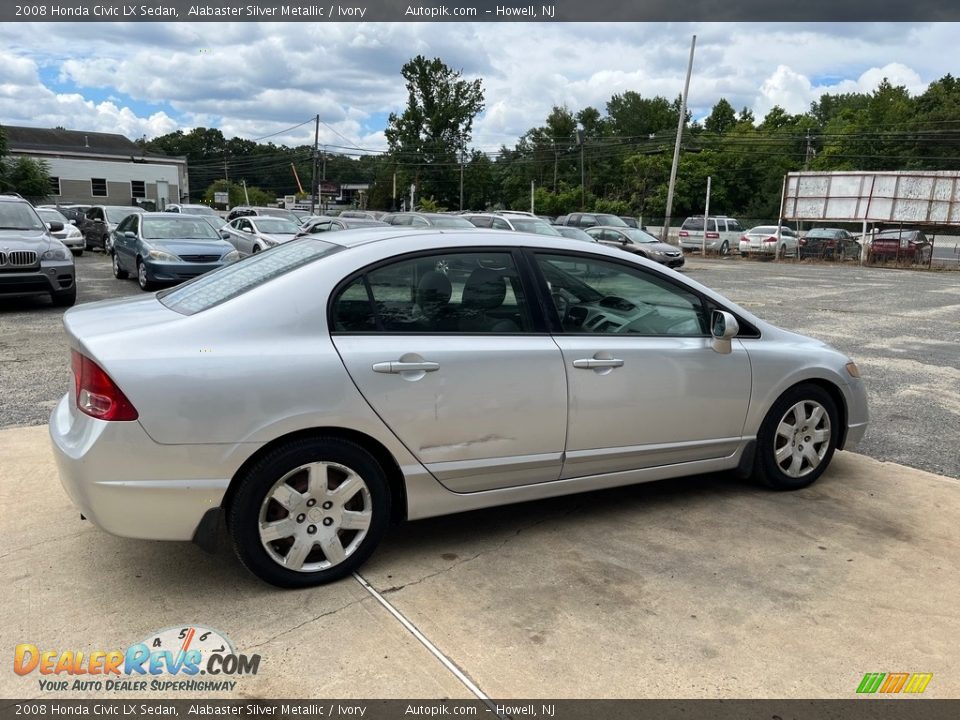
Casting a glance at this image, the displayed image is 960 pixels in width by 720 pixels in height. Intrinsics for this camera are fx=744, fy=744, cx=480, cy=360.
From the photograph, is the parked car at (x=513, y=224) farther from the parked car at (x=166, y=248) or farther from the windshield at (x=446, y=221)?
the parked car at (x=166, y=248)

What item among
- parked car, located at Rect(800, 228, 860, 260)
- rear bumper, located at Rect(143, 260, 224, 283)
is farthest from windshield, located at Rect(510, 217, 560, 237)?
A: parked car, located at Rect(800, 228, 860, 260)

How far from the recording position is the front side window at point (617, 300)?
3861mm

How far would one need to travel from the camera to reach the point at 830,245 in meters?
30.5

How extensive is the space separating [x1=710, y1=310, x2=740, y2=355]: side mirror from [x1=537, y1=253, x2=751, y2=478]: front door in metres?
0.04

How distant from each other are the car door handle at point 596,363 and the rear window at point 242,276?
1288mm

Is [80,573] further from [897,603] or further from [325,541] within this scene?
[897,603]

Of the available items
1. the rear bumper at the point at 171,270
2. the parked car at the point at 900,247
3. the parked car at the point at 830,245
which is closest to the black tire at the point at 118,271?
the rear bumper at the point at 171,270

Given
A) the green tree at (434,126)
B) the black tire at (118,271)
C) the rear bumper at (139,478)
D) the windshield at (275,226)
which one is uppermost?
the green tree at (434,126)

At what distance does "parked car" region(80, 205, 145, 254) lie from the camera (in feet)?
78.5

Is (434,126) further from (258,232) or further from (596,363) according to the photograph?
(596,363)

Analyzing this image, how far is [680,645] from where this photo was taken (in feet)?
9.52

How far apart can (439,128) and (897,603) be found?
75139 millimetres

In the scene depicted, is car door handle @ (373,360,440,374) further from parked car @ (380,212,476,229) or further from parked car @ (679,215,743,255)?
parked car @ (679,215,743,255)

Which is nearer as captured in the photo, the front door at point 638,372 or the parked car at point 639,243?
the front door at point 638,372
